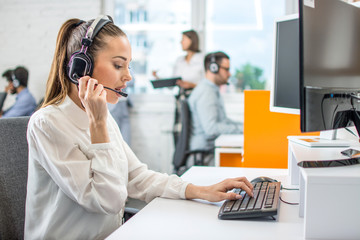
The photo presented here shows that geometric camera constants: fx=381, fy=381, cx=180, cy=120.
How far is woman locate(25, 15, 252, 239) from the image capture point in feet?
3.08

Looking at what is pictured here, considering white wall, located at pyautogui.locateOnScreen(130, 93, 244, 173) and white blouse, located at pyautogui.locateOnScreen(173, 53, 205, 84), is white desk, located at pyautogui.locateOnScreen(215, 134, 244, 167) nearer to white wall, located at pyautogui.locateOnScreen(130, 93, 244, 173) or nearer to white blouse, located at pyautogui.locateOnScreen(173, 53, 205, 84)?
white blouse, located at pyautogui.locateOnScreen(173, 53, 205, 84)

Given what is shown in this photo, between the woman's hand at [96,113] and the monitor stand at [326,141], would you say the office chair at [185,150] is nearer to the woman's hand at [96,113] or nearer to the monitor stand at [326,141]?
the monitor stand at [326,141]

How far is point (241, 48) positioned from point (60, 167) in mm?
3309

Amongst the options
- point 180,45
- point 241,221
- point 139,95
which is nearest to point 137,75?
point 139,95

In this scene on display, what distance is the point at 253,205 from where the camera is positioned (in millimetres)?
926

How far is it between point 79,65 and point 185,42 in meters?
2.88

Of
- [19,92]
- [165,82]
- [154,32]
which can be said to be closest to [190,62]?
[165,82]

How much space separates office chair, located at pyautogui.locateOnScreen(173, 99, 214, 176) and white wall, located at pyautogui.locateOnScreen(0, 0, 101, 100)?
2.06 metres

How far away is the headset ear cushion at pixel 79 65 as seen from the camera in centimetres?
102

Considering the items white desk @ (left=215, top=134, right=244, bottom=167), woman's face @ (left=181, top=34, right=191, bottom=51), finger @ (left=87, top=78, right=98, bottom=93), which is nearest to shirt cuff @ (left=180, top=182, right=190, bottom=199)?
finger @ (left=87, top=78, right=98, bottom=93)

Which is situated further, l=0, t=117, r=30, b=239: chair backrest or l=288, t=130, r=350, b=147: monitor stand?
l=288, t=130, r=350, b=147: monitor stand

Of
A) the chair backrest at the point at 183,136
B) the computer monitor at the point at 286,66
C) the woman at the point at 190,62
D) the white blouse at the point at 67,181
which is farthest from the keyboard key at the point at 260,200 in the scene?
the woman at the point at 190,62

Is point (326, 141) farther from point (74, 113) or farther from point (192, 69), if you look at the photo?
point (192, 69)

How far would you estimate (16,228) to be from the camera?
1041mm
